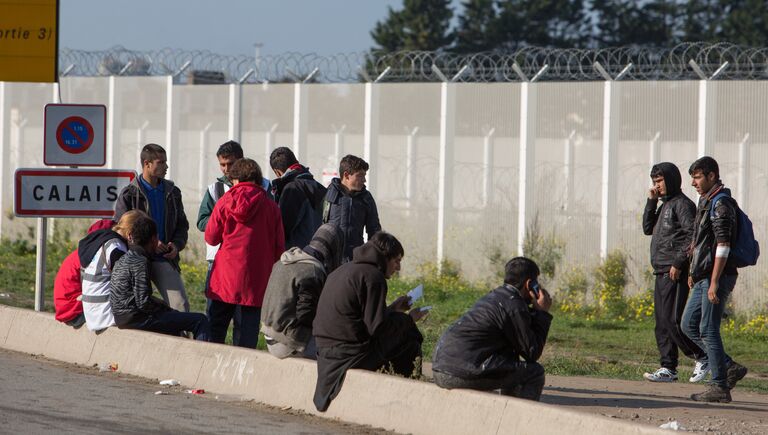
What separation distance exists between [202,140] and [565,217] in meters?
7.53

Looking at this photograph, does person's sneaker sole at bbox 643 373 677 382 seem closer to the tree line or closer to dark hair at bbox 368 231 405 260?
dark hair at bbox 368 231 405 260

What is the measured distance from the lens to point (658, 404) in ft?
31.6

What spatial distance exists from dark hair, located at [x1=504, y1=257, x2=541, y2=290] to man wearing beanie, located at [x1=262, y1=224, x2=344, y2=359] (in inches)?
64.4

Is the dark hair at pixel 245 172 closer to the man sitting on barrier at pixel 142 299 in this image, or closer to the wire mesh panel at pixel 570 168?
the man sitting on barrier at pixel 142 299

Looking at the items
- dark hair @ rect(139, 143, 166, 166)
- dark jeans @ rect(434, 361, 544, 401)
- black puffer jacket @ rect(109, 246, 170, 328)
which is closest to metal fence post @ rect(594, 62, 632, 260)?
dark hair @ rect(139, 143, 166, 166)

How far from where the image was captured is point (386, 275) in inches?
351

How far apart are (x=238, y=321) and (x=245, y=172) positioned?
117 cm

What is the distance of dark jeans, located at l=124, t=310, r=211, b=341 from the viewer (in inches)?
433

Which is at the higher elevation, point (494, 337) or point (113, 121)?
point (113, 121)

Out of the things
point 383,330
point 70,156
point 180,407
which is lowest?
point 180,407

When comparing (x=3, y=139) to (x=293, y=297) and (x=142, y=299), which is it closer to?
(x=142, y=299)

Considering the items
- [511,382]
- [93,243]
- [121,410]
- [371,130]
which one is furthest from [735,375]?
[371,130]

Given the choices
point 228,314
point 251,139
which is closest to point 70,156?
point 228,314

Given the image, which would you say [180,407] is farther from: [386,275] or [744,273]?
[744,273]
